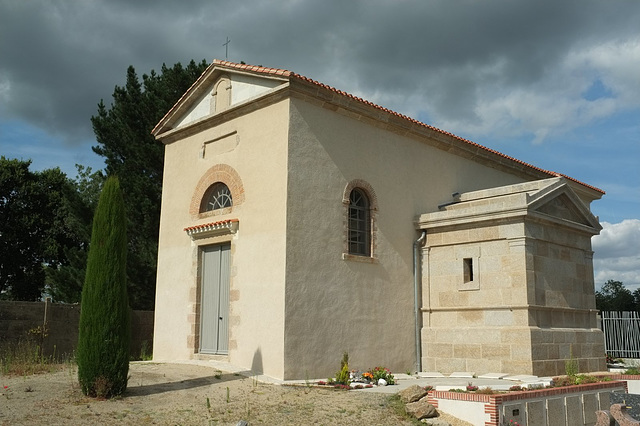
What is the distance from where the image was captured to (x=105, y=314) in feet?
32.6

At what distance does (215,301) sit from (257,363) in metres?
2.31

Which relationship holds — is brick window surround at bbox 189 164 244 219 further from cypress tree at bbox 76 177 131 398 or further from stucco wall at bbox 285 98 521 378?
cypress tree at bbox 76 177 131 398

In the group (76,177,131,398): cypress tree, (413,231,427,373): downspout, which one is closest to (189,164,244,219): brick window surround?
(76,177,131,398): cypress tree

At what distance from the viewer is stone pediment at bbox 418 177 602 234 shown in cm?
1348

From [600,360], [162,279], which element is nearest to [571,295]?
[600,360]

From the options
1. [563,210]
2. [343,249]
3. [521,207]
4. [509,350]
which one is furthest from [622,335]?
[343,249]

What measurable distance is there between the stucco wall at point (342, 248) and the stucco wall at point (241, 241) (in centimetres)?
37

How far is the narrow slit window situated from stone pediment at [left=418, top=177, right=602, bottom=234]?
3.08 ft

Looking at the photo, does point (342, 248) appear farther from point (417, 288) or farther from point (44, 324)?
point (44, 324)

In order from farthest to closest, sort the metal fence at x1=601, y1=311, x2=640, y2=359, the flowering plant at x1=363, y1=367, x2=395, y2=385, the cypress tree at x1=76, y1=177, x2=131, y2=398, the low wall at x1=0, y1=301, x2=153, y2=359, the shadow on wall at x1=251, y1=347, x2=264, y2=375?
the metal fence at x1=601, y1=311, x2=640, y2=359 < the low wall at x1=0, y1=301, x2=153, y2=359 < the shadow on wall at x1=251, y1=347, x2=264, y2=375 < the flowering plant at x1=363, y1=367, x2=395, y2=385 < the cypress tree at x1=76, y1=177, x2=131, y2=398

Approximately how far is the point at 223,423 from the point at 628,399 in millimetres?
8139

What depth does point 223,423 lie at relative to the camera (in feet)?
28.1

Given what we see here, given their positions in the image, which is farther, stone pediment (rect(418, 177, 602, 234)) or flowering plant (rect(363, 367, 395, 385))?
stone pediment (rect(418, 177, 602, 234))

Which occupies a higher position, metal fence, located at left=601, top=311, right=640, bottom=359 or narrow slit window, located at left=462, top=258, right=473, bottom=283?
narrow slit window, located at left=462, top=258, right=473, bottom=283
